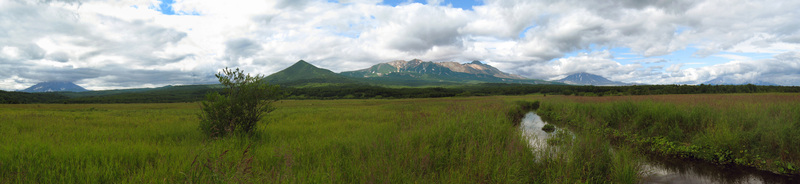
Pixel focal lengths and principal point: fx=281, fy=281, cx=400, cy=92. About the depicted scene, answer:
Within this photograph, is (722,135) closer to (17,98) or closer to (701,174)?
(701,174)

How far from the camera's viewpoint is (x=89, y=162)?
482cm

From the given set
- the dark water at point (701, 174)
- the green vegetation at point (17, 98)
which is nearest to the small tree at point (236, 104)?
the dark water at point (701, 174)

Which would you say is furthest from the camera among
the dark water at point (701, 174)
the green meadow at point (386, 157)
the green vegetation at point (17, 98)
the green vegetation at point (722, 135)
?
the green vegetation at point (17, 98)

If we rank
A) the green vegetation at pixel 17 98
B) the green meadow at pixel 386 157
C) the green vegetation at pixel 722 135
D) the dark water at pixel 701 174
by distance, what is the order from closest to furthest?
the green meadow at pixel 386 157, the dark water at pixel 701 174, the green vegetation at pixel 722 135, the green vegetation at pixel 17 98

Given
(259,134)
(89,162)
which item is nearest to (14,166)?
(89,162)

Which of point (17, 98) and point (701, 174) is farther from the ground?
point (17, 98)

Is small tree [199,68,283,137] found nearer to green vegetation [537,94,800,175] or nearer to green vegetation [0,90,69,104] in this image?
green vegetation [537,94,800,175]

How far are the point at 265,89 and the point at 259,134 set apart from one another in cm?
137

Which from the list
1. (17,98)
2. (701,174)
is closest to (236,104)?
(701,174)

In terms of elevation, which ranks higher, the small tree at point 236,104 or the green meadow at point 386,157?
the small tree at point 236,104

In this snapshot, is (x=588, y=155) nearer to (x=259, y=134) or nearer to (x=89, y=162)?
(x=259, y=134)

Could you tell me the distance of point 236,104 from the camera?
811 centimetres

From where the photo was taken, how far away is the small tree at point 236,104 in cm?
794

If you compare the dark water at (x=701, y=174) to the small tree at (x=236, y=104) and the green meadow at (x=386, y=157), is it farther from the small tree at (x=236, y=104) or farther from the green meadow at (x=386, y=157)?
the small tree at (x=236, y=104)
